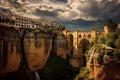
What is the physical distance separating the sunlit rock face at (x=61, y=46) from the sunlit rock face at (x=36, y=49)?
14.5 feet

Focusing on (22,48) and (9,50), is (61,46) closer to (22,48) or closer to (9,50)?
(22,48)

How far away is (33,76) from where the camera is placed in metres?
43.9

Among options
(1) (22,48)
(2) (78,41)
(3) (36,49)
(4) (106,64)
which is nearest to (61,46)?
(2) (78,41)

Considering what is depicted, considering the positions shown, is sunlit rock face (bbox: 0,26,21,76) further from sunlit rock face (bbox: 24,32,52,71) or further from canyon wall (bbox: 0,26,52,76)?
sunlit rock face (bbox: 24,32,52,71)

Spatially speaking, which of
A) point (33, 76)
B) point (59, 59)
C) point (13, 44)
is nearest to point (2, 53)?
point (13, 44)

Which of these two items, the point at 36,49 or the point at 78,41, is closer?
the point at 36,49

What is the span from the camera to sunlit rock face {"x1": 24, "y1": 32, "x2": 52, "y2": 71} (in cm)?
4469

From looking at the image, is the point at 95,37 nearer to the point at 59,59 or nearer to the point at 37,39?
the point at 59,59

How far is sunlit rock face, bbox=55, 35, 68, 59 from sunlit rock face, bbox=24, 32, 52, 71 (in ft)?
14.5

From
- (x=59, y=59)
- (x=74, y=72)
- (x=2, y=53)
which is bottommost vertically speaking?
(x=74, y=72)

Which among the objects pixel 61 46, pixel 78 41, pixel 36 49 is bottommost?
pixel 36 49

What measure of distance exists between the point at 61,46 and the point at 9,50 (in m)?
17.5

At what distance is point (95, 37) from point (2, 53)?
2299cm

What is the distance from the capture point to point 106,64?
36.1m
